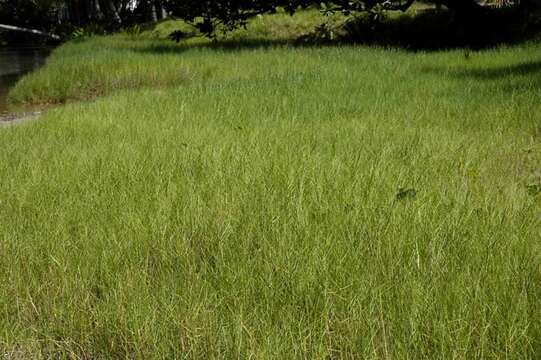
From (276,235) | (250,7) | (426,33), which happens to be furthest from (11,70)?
(276,235)

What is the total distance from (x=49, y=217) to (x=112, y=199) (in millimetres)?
313

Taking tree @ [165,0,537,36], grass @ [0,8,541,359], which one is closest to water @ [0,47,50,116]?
tree @ [165,0,537,36]

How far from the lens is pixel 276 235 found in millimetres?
2469

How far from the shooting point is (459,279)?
1963mm

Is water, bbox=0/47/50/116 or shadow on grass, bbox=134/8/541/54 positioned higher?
shadow on grass, bbox=134/8/541/54

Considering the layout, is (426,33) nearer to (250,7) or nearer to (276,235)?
(250,7)

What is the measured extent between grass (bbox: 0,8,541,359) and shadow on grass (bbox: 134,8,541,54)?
804cm

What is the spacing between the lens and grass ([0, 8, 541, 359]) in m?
1.78

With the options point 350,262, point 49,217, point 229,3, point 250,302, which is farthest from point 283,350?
point 229,3

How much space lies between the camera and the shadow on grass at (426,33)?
12.8 meters

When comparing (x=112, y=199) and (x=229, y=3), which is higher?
(x=229, y=3)

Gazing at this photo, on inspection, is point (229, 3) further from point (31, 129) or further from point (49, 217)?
point (49, 217)

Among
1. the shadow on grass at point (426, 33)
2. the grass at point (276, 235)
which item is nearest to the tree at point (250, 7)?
the shadow on grass at point (426, 33)

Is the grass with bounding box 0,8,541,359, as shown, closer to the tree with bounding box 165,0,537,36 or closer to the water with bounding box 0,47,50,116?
the tree with bounding box 165,0,537,36
